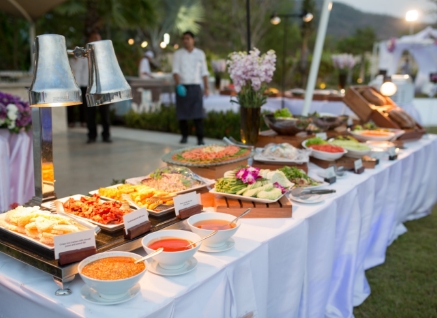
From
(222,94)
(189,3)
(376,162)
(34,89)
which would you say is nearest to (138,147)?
(222,94)

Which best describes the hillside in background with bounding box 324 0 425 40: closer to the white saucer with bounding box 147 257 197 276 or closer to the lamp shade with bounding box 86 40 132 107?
the lamp shade with bounding box 86 40 132 107

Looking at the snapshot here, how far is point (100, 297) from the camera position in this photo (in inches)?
43.1

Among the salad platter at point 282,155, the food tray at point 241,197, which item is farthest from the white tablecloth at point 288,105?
the food tray at point 241,197

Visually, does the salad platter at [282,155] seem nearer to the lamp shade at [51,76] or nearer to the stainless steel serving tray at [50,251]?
the stainless steel serving tray at [50,251]

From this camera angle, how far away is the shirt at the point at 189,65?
5840 mm

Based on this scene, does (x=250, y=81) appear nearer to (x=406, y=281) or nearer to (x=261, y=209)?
(x=261, y=209)

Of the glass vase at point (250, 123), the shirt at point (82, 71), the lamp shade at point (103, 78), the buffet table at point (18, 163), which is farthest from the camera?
the shirt at point (82, 71)

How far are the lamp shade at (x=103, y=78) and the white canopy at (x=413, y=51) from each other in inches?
596

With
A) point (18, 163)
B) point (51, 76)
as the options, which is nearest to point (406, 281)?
point (51, 76)

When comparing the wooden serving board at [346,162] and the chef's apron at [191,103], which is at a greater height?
the chef's apron at [191,103]

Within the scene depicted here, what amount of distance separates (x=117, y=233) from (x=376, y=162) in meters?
1.87

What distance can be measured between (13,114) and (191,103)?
322 centimetres

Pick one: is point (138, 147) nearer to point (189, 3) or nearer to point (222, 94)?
point (222, 94)

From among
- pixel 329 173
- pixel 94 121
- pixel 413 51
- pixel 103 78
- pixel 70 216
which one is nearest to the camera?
pixel 103 78
